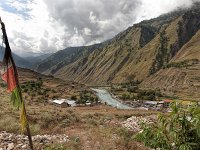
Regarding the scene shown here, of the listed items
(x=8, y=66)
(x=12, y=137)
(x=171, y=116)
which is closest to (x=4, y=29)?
(x=8, y=66)

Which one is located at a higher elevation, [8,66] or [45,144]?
[8,66]

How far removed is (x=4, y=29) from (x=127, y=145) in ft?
46.3

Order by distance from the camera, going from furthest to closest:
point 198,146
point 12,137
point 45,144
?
point 12,137
point 45,144
point 198,146

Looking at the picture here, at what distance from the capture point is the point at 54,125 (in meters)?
31.5

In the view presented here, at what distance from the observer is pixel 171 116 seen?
9.55 m

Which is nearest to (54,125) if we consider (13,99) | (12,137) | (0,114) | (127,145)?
(0,114)

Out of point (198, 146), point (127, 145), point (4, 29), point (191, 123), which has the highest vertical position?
point (4, 29)

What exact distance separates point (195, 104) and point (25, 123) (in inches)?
240

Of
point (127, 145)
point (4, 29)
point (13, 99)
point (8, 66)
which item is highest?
point (4, 29)

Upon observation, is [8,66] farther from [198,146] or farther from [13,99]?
[198,146]

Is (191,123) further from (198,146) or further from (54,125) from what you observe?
(54,125)

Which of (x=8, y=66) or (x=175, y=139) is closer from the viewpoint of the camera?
(x=175, y=139)

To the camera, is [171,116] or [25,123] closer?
[171,116]

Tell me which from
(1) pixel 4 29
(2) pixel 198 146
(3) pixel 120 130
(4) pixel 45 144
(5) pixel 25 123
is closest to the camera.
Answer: (2) pixel 198 146
